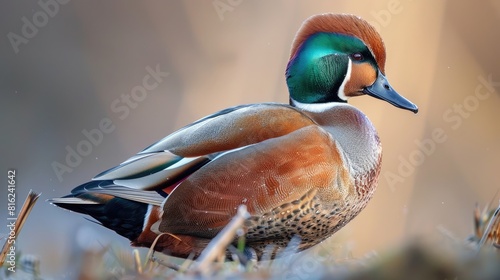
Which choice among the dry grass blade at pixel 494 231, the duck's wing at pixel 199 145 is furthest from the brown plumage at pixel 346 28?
the dry grass blade at pixel 494 231

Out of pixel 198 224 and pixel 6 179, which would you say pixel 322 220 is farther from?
pixel 6 179

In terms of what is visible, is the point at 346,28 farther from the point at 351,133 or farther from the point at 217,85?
the point at 217,85

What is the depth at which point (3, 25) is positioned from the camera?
793 cm

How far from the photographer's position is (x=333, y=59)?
352 centimetres

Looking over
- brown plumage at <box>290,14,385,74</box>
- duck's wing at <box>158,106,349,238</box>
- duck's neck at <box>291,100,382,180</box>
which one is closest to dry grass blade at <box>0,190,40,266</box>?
duck's wing at <box>158,106,349,238</box>

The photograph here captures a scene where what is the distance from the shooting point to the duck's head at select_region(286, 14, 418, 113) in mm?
3498

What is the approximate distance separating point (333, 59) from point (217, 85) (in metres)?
4.01

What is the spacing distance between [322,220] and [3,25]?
18.9ft

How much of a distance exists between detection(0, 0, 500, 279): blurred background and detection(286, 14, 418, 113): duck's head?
7.46 feet

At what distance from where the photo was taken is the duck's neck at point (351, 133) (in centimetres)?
328

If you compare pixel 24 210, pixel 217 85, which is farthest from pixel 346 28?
pixel 217 85

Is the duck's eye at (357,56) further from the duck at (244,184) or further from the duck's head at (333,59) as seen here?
the duck at (244,184)

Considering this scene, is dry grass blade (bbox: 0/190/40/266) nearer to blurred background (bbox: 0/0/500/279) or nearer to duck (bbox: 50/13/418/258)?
duck (bbox: 50/13/418/258)

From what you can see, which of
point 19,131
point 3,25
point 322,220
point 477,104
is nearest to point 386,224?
point 477,104
